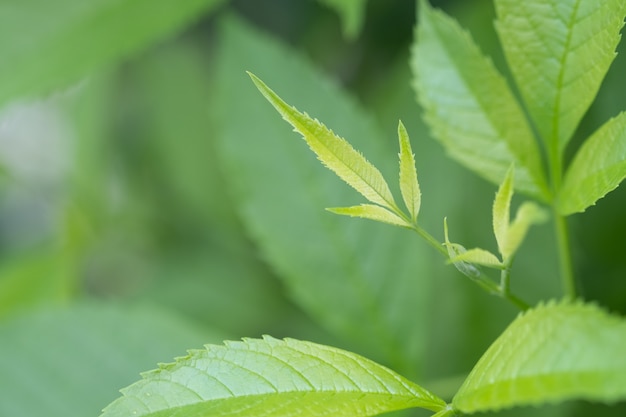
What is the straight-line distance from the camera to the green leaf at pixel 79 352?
2.08 ft

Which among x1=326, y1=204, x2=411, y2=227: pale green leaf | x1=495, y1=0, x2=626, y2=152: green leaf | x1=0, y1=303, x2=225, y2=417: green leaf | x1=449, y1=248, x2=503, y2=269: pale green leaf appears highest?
x1=0, y1=303, x2=225, y2=417: green leaf

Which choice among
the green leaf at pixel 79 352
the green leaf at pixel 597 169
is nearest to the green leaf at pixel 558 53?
the green leaf at pixel 597 169

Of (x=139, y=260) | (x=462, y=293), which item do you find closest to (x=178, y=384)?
(x=462, y=293)

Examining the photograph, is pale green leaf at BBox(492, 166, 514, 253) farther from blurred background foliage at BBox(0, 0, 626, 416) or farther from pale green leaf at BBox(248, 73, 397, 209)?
blurred background foliage at BBox(0, 0, 626, 416)

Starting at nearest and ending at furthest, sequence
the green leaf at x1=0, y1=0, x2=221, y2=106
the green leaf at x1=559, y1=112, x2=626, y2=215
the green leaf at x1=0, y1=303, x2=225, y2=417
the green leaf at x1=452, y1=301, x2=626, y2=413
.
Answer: the green leaf at x1=452, y1=301, x2=626, y2=413 < the green leaf at x1=559, y1=112, x2=626, y2=215 < the green leaf at x1=0, y1=303, x2=225, y2=417 < the green leaf at x1=0, y1=0, x2=221, y2=106

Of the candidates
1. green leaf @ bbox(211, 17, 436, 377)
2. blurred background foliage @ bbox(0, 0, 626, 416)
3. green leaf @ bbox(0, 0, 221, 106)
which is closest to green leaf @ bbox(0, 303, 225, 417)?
blurred background foliage @ bbox(0, 0, 626, 416)

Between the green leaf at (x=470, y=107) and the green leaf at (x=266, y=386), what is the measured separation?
151mm

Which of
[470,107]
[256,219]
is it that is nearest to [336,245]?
[256,219]

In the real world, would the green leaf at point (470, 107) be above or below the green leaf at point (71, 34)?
below

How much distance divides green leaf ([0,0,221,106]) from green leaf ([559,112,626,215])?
0.44m

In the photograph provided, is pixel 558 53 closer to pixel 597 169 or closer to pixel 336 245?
pixel 597 169

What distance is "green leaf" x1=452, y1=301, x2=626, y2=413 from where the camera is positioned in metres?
0.25

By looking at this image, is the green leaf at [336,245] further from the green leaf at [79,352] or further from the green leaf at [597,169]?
the green leaf at [597,169]

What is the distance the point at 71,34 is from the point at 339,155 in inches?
21.0
